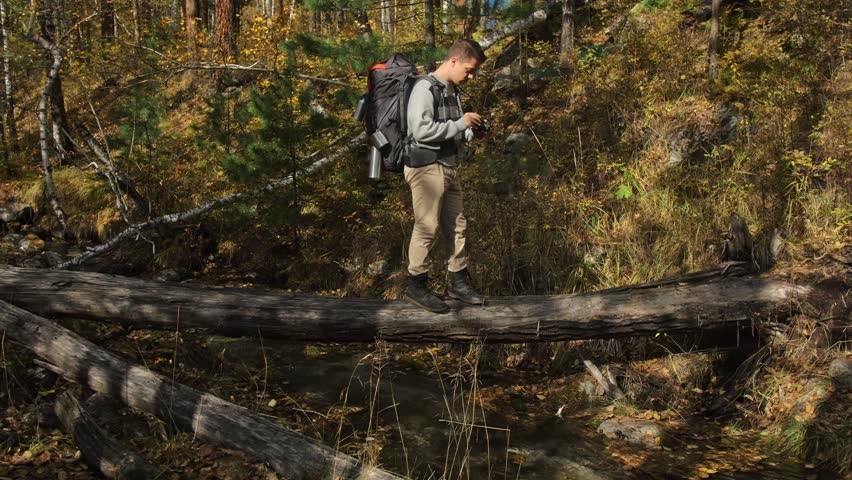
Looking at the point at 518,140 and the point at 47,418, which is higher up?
the point at 518,140

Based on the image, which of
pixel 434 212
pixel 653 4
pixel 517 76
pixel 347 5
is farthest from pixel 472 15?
pixel 434 212

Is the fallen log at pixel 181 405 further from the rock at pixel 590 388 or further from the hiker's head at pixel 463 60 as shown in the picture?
the rock at pixel 590 388

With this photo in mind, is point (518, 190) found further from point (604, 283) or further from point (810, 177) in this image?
point (810, 177)

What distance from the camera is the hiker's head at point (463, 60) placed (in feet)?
14.4

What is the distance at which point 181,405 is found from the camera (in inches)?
157

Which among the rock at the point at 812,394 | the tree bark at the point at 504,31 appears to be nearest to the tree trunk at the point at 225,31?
the tree bark at the point at 504,31

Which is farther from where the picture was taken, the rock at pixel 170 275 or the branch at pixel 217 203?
the rock at pixel 170 275

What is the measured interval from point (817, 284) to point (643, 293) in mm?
1366

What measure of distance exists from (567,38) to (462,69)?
5.70 meters

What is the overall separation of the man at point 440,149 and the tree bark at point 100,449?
238cm

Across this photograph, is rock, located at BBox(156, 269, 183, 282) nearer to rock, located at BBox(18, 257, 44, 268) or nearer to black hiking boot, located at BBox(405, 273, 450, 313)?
rock, located at BBox(18, 257, 44, 268)

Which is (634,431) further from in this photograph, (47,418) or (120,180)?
(120,180)

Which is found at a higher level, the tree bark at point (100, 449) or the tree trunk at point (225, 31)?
the tree trunk at point (225, 31)

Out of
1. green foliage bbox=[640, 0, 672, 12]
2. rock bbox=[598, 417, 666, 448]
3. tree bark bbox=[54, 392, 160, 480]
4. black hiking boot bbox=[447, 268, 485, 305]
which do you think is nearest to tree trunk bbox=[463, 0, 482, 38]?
green foliage bbox=[640, 0, 672, 12]
